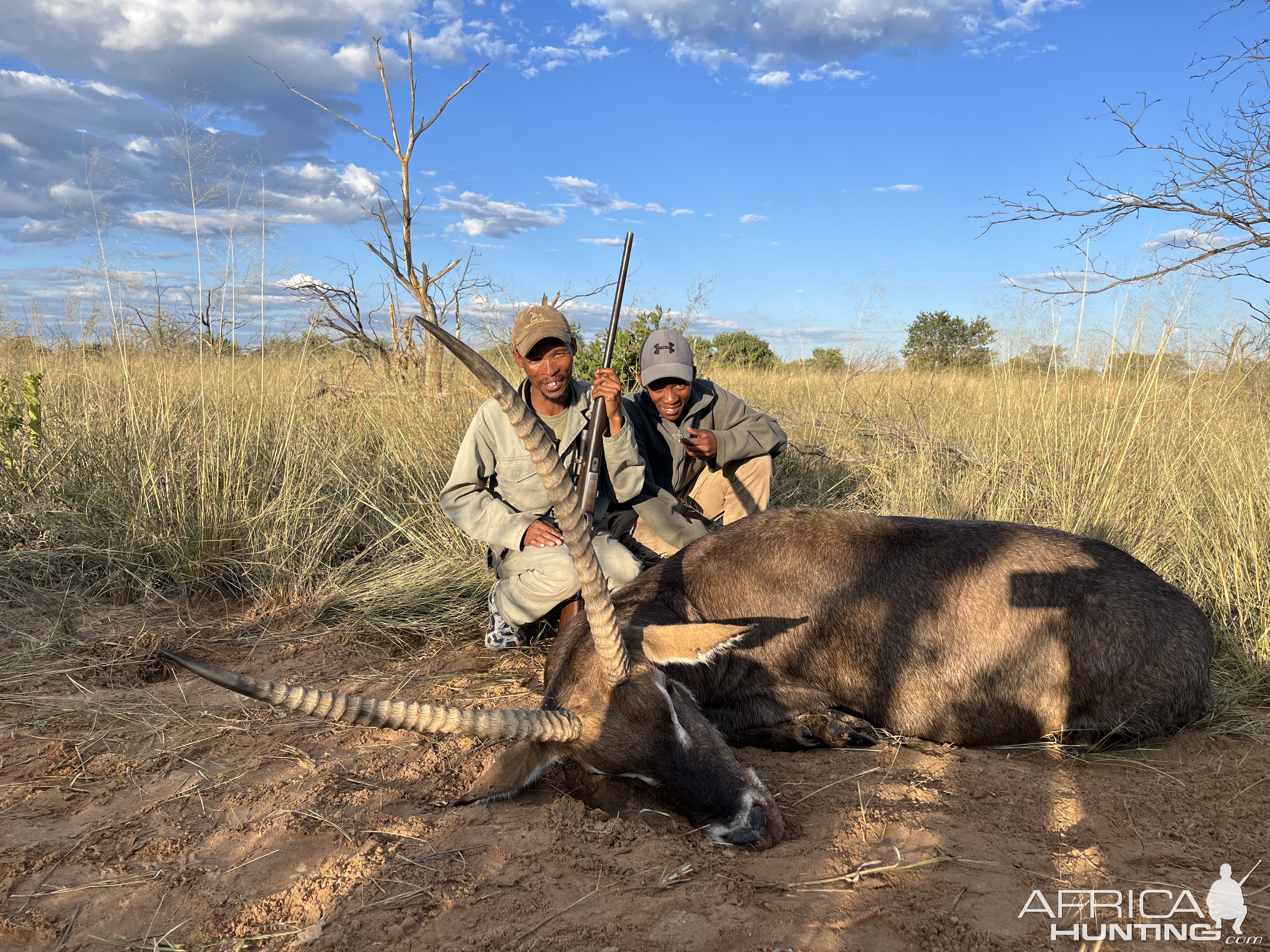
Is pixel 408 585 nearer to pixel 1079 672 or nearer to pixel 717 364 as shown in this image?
pixel 1079 672

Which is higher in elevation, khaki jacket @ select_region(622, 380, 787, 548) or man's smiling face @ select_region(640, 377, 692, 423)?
man's smiling face @ select_region(640, 377, 692, 423)

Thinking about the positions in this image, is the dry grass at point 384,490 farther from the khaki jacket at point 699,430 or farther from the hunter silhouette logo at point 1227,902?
the hunter silhouette logo at point 1227,902

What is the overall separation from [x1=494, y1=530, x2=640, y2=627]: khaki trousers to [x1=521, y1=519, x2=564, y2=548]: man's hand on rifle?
0.03m

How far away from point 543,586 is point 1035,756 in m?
2.62

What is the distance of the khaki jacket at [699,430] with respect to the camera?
19.8 feet

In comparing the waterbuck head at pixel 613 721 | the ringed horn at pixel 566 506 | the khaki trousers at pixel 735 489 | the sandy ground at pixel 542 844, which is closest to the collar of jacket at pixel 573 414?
the khaki trousers at pixel 735 489

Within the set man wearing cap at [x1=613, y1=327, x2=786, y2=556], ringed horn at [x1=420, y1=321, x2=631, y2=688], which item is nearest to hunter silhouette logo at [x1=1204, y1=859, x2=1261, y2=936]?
ringed horn at [x1=420, y1=321, x2=631, y2=688]

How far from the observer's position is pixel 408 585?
18.4 feet

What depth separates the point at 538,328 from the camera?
5.05 meters

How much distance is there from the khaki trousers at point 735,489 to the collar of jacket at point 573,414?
1333 millimetres

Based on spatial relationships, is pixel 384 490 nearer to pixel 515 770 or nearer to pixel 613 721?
pixel 515 770

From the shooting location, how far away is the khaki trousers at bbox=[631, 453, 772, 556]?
630cm

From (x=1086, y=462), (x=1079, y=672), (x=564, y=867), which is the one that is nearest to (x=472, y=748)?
(x=564, y=867)

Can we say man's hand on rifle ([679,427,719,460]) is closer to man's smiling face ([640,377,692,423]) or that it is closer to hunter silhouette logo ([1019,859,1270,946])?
man's smiling face ([640,377,692,423])
